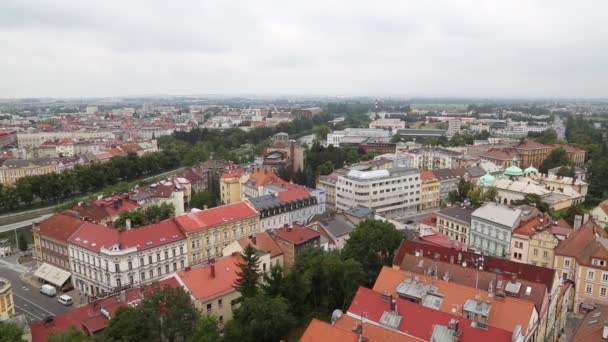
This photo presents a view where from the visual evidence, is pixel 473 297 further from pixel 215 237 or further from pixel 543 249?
pixel 215 237

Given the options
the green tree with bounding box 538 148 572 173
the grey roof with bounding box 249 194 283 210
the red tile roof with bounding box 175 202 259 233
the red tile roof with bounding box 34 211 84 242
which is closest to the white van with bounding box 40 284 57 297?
the red tile roof with bounding box 34 211 84 242

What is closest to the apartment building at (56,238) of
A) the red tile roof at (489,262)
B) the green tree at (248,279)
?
the green tree at (248,279)

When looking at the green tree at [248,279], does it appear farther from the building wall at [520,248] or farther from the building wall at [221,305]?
the building wall at [520,248]

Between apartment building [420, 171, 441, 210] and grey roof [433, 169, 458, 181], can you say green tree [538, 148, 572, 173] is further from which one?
apartment building [420, 171, 441, 210]

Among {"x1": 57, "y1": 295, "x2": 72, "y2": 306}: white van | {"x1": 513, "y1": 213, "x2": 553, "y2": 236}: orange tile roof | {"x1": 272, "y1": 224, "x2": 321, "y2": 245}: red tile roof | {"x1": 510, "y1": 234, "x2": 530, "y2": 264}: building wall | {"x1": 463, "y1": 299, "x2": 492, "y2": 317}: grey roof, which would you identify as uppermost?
{"x1": 463, "y1": 299, "x2": 492, "y2": 317}: grey roof

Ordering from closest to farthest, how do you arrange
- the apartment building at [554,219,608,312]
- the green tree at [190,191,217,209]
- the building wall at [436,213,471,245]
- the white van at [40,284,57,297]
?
1. the apartment building at [554,219,608,312]
2. the white van at [40,284,57,297]
3. the building wall at [436,213,471,245]
4. the green tree at [190,191,217,209]

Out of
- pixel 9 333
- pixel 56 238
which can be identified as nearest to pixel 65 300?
pixel 56 238
